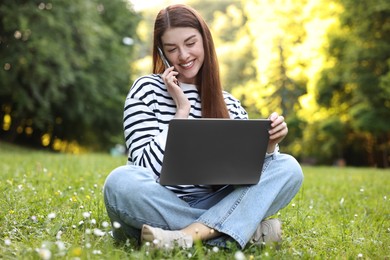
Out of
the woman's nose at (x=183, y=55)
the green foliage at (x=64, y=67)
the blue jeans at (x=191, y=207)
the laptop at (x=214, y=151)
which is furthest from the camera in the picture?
the green foliage at (x=64, y=67)

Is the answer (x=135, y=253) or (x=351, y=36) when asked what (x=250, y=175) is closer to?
(x=135, y=253)

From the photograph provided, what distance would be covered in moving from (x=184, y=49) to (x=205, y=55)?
177mm

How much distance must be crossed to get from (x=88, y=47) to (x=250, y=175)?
15938 millimetres

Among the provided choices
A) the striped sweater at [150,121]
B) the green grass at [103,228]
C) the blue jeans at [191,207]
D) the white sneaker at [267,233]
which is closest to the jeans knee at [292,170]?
the blue jeans at [191,207]

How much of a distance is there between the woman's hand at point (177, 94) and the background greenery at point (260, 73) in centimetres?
1248

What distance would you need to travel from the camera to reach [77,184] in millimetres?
5383

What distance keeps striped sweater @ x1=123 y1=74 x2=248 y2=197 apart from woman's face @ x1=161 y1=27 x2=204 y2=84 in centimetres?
13

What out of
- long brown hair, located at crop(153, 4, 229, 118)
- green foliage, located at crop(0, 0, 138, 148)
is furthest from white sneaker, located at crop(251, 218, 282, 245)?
green foliage, located at crop(0, 0, 138, 148)

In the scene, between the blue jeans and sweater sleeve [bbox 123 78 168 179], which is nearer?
the blue jeans

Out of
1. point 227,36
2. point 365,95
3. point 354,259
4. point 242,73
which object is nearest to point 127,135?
point 354,259

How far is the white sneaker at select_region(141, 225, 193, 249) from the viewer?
8.68 ft

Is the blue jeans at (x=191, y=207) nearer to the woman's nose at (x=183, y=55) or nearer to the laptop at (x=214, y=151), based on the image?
the laptop at (x=214, y=151)

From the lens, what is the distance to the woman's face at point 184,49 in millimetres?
3367

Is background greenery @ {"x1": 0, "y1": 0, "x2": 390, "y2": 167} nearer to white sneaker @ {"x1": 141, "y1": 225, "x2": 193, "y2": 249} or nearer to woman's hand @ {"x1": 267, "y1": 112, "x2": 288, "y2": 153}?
woman's hand @ {"x1": 267, "y1": 112, "x2": 288, "y2": 153}
